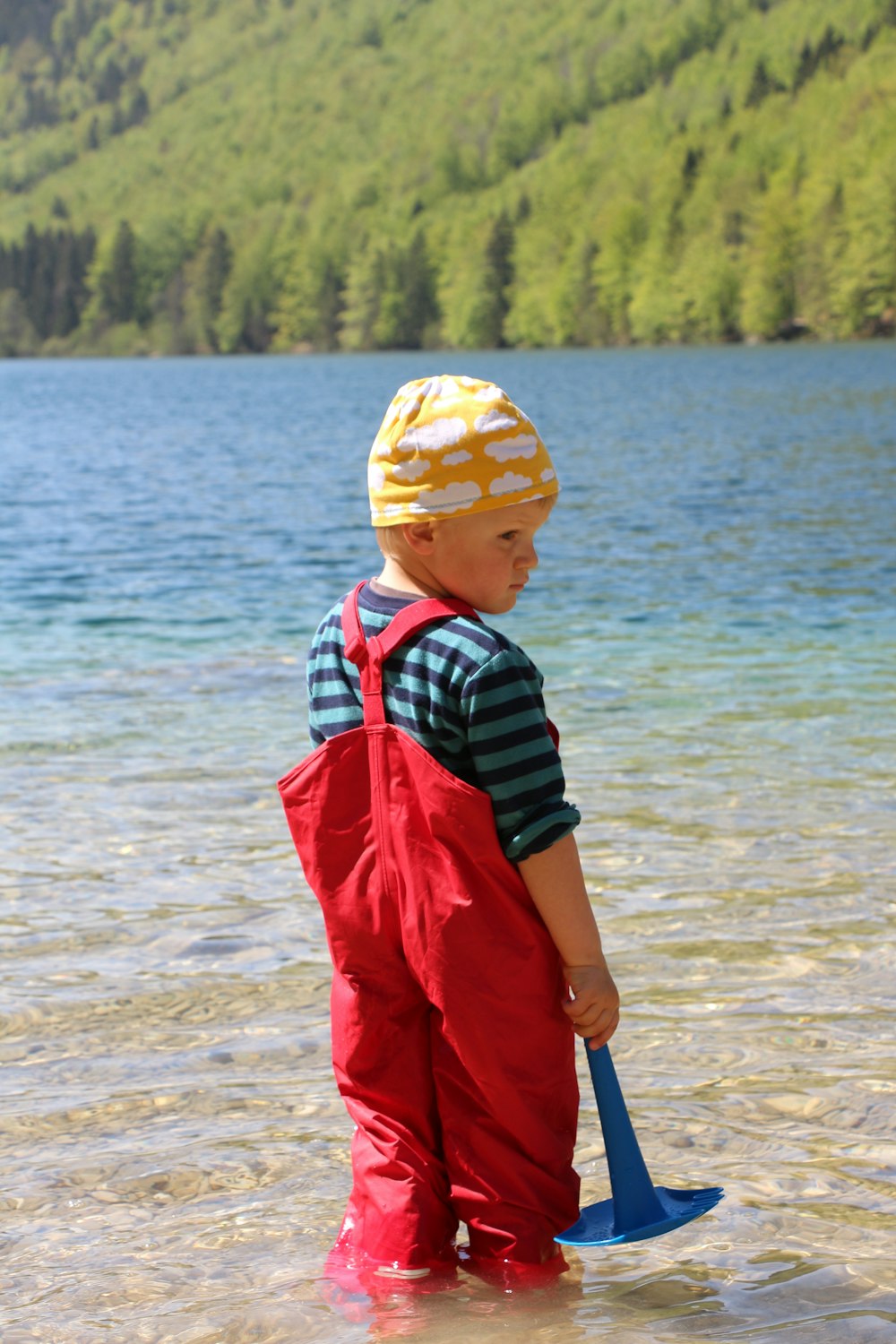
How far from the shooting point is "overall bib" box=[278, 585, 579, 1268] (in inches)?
106

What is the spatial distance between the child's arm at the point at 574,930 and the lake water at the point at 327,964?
0.58 m

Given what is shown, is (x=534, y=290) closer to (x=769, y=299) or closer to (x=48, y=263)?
(x=769, y=299)

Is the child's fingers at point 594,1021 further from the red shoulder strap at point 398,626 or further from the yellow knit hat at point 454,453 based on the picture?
the yellow knit hat at point 454,453

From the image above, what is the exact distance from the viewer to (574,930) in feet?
8.98

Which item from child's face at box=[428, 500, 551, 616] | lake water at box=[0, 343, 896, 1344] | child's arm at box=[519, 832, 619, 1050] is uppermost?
child's face at box=[428, 500, 551, 616]

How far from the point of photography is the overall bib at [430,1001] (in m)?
2.69

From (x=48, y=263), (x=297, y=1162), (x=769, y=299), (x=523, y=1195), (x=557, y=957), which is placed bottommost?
(x=297, y=1162)

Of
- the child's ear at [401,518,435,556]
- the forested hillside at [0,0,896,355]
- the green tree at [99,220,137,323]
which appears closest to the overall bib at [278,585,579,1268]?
the child's ear at [401,518,435,556]

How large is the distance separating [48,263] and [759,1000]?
665ft

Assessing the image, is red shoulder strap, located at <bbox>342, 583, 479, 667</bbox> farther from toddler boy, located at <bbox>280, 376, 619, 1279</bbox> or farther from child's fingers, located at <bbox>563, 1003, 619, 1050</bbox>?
child's fingers, located at <bbox>563, 1003, 619, 1050</bbox>

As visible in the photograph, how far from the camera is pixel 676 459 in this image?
31.3 m

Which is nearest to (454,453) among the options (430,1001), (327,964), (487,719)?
(487,719)

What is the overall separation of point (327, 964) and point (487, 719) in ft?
8.60

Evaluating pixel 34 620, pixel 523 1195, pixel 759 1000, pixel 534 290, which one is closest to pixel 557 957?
pixel 523 1195
